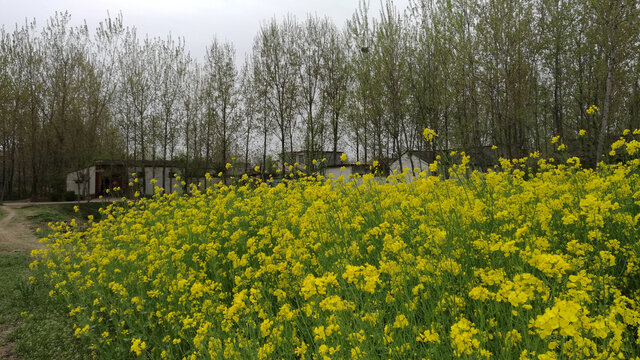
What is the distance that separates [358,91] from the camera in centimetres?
2325

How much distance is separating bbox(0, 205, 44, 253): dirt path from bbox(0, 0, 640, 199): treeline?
7.93 metres

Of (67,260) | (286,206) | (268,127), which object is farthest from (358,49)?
(67,260)

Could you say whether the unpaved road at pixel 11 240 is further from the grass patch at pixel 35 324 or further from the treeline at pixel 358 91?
the treeline at pixel 358 91

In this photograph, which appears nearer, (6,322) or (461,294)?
(461,294)

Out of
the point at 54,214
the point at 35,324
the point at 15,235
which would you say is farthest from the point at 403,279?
the point at 54,214

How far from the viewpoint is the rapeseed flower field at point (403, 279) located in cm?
220

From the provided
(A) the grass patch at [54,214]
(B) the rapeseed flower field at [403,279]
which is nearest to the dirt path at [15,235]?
(A) the grass patch at [54,214]

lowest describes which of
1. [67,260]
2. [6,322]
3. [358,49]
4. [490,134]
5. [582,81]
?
[6,322]

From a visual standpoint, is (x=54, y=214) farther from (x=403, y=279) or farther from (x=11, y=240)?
(x=403, y=279)

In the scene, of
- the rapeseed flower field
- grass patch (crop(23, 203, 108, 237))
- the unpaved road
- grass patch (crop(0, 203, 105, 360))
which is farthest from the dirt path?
the rapeseed flower field

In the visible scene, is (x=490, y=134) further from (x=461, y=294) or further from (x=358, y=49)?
(x=461, y=294)

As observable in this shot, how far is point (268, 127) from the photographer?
32688 mm

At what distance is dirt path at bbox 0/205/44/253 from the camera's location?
13.7 metres

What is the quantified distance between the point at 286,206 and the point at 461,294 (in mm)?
4319
